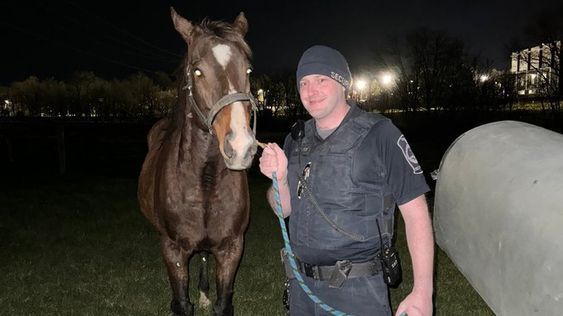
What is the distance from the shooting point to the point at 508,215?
3.32 meters

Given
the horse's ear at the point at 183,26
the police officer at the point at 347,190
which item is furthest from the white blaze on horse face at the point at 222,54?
the police officer at the point at 347,190

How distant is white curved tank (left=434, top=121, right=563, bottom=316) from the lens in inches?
108

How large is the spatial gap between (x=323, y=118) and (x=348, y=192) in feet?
1.36

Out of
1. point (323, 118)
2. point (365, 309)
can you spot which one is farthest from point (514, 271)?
point (323, 118)

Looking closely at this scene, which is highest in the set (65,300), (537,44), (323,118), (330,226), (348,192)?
(537,44)

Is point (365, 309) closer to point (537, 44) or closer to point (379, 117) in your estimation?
point (379, 117)

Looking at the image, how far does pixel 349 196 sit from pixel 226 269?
2111 millimetres

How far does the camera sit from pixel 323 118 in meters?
2.55

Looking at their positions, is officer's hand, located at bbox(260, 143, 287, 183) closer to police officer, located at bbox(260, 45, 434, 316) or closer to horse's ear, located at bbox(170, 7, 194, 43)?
police officer, located at bbox(260, 45, 434, 316)

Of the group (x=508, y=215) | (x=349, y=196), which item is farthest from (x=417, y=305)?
A: (x=508, y=215)

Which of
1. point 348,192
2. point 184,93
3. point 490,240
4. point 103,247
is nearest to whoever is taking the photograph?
point 348,192

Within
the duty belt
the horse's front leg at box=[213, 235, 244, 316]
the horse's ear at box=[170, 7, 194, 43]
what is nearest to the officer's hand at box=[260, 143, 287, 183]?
the duty belt

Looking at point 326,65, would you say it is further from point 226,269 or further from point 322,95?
point 226,269

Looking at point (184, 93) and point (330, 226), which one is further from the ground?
point (184, 93)
